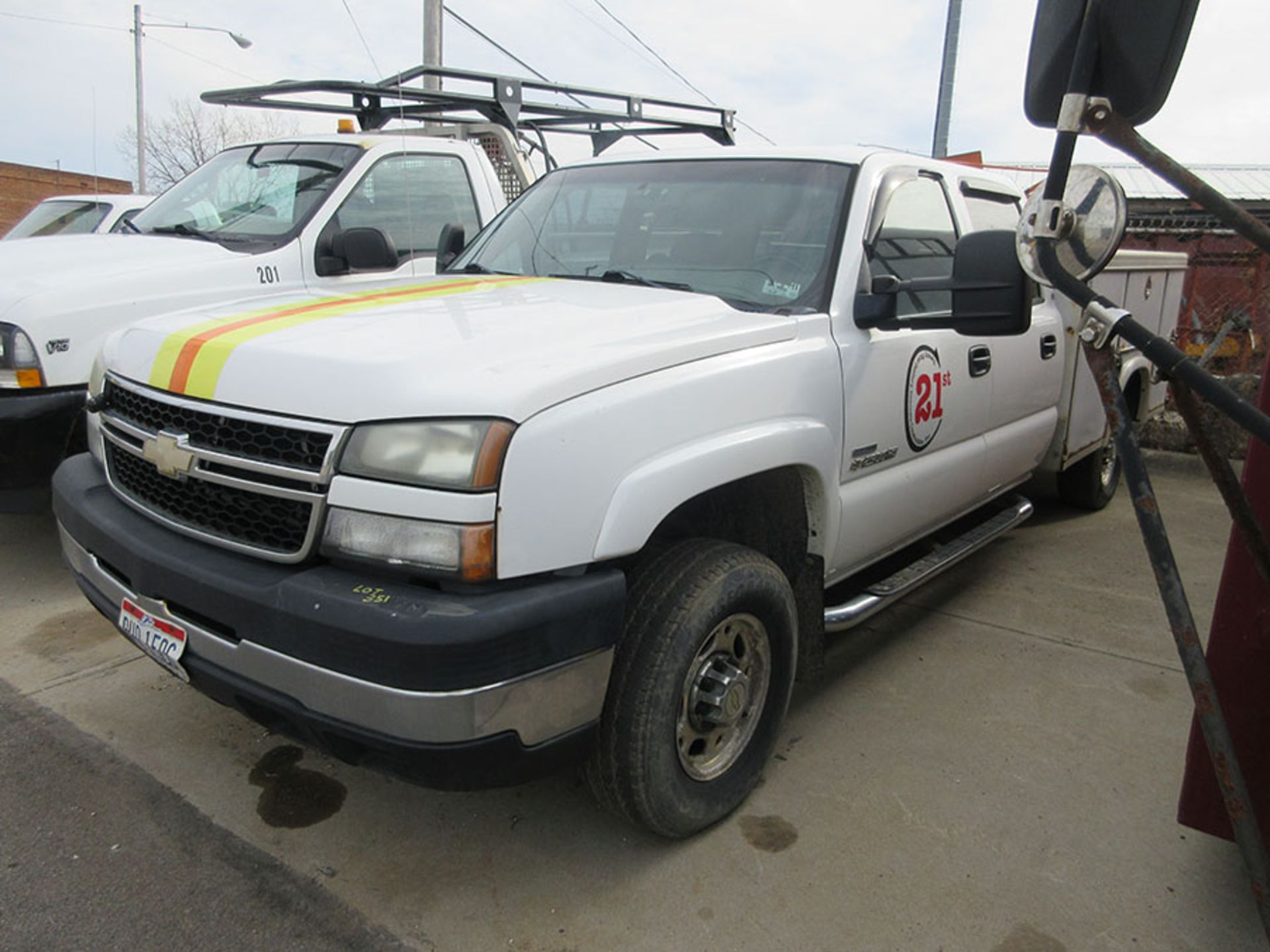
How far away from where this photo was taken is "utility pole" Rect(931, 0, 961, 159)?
10.7m

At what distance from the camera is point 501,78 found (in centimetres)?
652

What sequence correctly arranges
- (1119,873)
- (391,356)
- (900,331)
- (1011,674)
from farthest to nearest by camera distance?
(1011,674)
(900,331)
(1119,873)
(391,356)

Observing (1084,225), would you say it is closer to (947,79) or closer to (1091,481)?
(1091,481)

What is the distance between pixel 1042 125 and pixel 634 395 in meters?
0.98

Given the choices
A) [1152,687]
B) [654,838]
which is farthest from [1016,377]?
[654,838]

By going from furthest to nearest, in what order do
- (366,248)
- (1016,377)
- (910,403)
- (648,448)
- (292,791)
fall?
(366,248)
(1016,377)
(910,403)
(292,791)
(648,448)

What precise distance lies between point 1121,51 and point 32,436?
411 centimetres

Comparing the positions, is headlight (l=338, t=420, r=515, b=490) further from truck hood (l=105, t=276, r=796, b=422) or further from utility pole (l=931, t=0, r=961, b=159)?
utility pole (l=931, t=0, r=961, b=159)

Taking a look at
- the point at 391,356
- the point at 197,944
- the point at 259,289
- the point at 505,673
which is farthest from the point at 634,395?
the point at 259,289

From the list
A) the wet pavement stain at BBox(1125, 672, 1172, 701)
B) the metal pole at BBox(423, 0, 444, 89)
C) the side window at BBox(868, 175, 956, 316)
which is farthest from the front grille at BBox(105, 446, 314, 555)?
the metal pole at BBox(423, 0, 444, 89)

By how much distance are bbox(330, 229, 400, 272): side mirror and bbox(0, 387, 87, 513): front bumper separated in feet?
4.16

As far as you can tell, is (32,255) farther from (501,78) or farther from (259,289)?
(501,78)

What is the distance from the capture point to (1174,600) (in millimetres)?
1806

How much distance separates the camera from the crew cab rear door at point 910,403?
9.97ft
